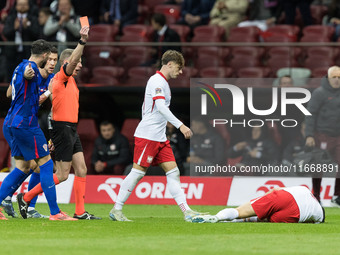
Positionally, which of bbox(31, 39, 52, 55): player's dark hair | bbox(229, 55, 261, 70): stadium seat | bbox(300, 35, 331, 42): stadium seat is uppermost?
bbox(31, 39, 52, 55): player's dark hair

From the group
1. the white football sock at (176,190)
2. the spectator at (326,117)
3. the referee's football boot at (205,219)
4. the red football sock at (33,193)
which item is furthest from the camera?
the spectator at (326,117)

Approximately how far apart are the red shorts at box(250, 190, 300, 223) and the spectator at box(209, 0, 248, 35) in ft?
31.4

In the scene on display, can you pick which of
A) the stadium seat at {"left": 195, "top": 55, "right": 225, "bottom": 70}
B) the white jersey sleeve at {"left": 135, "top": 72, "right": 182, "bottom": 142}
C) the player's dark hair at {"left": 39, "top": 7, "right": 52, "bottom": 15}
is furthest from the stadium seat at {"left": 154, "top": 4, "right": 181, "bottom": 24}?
the white jersey sleeve at {"left": 135, "top": 72, "right": 182, "bottom": 142}

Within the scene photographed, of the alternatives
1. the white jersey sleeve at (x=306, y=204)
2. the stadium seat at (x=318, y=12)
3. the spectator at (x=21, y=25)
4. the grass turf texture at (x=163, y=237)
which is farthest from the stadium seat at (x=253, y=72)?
the white jersey sleeve at (x=306, y=204)

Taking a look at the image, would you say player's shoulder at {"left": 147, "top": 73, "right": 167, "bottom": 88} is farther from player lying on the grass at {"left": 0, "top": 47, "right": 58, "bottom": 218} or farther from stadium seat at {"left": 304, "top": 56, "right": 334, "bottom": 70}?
stadium seat at {"left": 304, "top": 56, "right": 334, "bottom": 70}

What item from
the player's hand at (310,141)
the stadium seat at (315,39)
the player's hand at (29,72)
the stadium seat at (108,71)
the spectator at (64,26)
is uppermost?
the player's hand at (29,72)

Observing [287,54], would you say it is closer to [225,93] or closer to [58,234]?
[225,93]

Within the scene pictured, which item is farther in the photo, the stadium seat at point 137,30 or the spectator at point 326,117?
the stadium seat at point 137,30

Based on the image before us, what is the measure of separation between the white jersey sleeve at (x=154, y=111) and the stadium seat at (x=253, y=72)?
6587 mm

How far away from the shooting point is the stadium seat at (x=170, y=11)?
2052cm

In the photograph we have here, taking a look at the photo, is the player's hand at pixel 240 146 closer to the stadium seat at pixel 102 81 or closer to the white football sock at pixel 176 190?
the stadium seat at pixel 102 81

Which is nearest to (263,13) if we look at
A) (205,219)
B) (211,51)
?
(211,51)

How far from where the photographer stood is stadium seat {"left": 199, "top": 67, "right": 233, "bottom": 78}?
670 inches

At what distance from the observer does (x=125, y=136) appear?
17.5 metres
